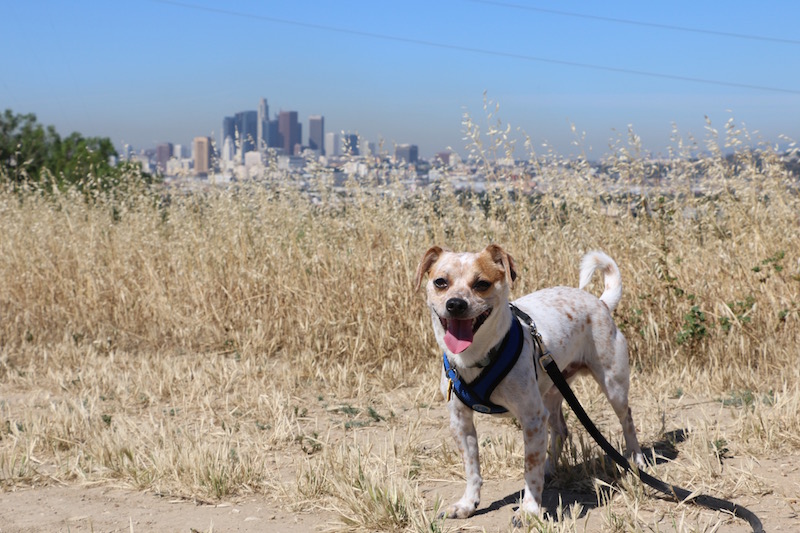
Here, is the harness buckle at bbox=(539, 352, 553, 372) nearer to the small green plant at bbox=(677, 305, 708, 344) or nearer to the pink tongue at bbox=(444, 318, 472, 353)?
the pink tongue at bbox=(444, 318, 472, 353)

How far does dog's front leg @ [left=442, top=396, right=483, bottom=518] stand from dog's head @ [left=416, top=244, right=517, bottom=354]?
1.24 ft

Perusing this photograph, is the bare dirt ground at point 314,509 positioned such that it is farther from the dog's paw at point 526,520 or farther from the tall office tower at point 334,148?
the tall office tower at point 334,148

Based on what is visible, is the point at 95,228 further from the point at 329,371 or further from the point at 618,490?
the point at 618,490

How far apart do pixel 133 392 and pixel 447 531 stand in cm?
309

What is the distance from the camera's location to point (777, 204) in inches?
253

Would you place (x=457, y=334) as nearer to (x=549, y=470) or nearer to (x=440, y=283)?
(x=440, y=283)

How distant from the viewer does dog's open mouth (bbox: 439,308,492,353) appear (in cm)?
317

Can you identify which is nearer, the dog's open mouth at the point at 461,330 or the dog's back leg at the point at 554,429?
the dog's open mouth at the point at 461,330

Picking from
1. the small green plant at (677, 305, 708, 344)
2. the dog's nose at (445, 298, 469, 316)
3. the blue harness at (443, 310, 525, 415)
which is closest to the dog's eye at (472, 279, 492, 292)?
the dog's nose at (445, 298, 469, 316)

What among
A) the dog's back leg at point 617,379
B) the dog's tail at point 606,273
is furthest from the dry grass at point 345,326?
the dog's tail at point 606,273

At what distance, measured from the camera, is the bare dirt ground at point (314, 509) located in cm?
339

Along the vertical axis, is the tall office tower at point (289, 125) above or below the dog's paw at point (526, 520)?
above

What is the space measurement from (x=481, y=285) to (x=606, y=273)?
4.65 ft

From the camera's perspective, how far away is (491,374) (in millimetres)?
3324
